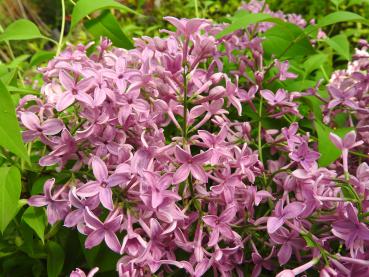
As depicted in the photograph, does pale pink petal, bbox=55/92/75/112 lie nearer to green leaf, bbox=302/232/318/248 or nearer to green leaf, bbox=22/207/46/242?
green leaf, bbox=22/207/46/242

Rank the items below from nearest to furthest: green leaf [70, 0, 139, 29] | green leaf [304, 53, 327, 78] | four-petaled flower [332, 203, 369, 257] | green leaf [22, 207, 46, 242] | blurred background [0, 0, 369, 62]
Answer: four-petaled flower [332, 203, 369, 257]
green leaf [22, 207, 46, 242]
green leaf [70, 0, 139, 29]
green leaf [304, 53, 327, 78]
blurred background [0, 0, 369, 62]

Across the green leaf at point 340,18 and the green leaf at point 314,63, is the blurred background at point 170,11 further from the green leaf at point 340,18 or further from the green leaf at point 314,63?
the green leaf at point 340,18

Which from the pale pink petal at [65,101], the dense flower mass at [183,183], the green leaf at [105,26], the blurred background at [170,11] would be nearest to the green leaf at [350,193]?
the dense flower mass at [183,183]

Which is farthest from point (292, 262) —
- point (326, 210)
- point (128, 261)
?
point (128, 261)

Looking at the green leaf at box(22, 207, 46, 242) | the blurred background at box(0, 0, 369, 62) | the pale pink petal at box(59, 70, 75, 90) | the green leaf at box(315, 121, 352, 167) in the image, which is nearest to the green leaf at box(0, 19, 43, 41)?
the pale pink petal at box(59, 70, 75, 90)

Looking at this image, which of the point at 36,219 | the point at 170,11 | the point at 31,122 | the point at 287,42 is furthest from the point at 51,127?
the point at 170,11

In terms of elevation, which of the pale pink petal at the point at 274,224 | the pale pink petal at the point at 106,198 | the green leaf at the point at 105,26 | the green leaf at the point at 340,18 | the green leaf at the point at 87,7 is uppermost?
the green leaf at the point at 87,7
